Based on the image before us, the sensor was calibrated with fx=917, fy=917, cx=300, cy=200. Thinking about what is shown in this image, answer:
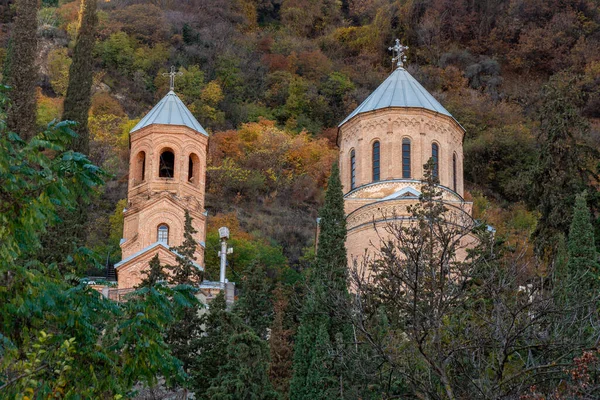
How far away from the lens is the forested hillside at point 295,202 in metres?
7.75

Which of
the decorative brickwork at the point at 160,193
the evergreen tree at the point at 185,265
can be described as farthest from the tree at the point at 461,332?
the decorative brickwork at the point at 160,193

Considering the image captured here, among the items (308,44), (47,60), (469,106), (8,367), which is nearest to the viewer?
(8,367)

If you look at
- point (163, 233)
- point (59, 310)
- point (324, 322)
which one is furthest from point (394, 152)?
point (59, 310)

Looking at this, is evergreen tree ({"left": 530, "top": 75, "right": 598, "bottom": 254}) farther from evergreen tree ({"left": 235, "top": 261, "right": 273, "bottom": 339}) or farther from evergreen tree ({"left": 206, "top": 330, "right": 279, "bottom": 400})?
evergreen tree ({"left": 206, "top": 330, "right": 279, "bottom": 400})

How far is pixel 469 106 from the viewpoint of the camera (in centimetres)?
4538

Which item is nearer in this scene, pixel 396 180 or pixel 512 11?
pixel 396 180

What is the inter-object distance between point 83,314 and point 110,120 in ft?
121

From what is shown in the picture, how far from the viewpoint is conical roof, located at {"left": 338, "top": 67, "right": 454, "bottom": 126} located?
25.3 meters

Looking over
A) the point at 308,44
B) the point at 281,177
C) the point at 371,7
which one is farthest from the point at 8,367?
the point at 371,7

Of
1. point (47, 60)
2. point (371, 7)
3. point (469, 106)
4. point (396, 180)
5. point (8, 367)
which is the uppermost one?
point (371, 7)

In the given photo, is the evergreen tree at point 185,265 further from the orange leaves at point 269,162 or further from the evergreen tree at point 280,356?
the orange leaves at point 269,162

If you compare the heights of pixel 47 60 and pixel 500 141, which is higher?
pixel 47 60

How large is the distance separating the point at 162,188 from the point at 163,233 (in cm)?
134

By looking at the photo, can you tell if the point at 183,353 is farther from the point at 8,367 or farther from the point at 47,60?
the point at 47,60
